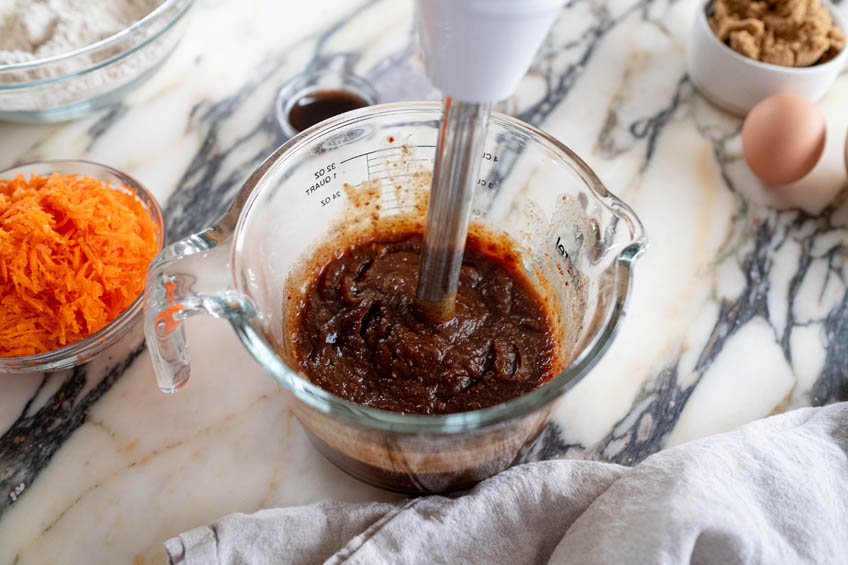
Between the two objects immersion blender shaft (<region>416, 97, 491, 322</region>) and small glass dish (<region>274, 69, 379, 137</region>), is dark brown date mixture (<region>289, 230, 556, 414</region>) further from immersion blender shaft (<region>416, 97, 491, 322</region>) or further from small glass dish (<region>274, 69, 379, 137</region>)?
small glass dish (<region>274, 69, 379, 137</region>)

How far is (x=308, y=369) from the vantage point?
1161 mm

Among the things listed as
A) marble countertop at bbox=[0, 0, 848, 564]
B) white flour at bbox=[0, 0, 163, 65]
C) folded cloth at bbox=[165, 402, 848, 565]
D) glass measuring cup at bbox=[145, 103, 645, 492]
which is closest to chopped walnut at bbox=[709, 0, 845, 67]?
marble countertop at bbox=[0, 0, 848, 564]

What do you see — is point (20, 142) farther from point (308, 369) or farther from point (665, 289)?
point (665, 289)

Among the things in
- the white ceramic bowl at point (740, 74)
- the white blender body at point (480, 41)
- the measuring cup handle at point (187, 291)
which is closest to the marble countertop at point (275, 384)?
the white ceramic bowl at point (740, 74)

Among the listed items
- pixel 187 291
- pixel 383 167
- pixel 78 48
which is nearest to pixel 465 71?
pixel 187 291

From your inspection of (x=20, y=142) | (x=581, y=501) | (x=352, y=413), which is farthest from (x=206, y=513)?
(x=20, y=142)

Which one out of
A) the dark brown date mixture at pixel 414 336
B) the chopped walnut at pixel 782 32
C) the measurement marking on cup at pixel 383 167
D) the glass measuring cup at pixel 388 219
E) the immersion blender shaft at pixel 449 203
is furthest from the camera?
the chopped walnut at pixel 782 32

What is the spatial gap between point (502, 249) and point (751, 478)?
52 centimetres

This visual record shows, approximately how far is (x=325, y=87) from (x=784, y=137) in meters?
0.93

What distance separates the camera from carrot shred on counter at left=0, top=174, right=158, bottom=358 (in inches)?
47.2

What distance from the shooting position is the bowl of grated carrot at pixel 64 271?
120 cm

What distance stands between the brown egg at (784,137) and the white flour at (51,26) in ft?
4.14

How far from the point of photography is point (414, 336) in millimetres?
1171

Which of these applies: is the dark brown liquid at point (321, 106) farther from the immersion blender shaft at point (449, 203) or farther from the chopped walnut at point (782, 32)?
the chopped walnut at point (782, 32)
